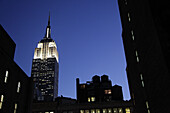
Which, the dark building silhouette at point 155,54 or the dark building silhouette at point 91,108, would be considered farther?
the dark building silhouette at point 91,108

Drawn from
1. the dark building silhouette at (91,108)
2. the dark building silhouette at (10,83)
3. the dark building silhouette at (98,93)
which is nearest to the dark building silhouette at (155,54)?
the dark building silhouette at (10,83)

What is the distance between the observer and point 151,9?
15805 millimetres

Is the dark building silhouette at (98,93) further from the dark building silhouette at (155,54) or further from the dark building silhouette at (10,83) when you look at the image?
the dark building silhouette at (155,54)

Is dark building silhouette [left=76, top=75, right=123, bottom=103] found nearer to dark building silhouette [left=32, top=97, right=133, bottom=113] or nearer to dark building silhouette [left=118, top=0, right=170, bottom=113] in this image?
dark building silhouette [left=32, top=97, right=133, bottom=113]

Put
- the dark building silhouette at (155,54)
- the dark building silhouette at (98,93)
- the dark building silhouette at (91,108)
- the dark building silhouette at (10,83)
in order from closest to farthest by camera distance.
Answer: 1. the dark building silhouette at (155,54)
2. the dark building silhouette at (10,83)
3. the dark building silhouette at (91,108)
4. the dark building silhouette at (98,93)

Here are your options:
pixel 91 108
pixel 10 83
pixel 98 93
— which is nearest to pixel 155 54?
pixel 10 83

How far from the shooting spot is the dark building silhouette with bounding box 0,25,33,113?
20828 millimetres

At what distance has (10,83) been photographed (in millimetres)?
22844

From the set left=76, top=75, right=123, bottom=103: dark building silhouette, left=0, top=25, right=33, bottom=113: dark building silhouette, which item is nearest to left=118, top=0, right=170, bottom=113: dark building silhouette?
left=0, top=25, right=33, bottom=113: dark building silhouette

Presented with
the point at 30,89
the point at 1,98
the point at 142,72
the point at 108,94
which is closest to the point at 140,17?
the point at 142,72

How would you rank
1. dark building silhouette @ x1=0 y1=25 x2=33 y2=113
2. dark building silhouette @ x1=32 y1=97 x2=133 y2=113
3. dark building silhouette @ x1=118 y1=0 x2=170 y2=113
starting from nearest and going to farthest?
1. dark building silhouette @ x1=118 y1=0 x2=170 y2=113
2. dark building silhouette @ x1=0 y1=25 x2=33 y2=113
3. dark building silhouette @ x1=32 y1=97 x2=133 y2=113

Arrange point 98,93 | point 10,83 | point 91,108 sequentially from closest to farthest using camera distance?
point 10,83 → point 91,108 → point 98,93

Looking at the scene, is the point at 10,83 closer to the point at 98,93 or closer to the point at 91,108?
the point at 91,108

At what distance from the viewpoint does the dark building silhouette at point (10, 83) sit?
820 inches
